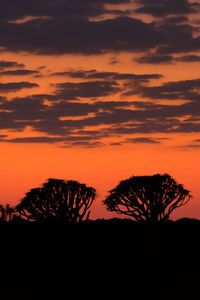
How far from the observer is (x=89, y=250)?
2191 cm

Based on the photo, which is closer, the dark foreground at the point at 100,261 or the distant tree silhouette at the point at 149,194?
the dark foreground at the point at 100,261

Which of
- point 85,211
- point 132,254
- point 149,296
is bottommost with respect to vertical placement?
point 149,296

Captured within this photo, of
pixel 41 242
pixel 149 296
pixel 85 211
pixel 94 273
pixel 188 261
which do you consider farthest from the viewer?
pixel 85 211

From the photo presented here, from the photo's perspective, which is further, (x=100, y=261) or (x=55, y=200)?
(x=55, y=200)

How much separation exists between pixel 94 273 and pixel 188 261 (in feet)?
12.2

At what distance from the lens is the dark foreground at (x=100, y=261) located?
17.7m

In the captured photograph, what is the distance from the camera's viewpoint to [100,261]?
20547mm

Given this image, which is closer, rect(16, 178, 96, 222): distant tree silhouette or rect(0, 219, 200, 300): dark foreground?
rect(0, 219, 200, 300): dark foreground

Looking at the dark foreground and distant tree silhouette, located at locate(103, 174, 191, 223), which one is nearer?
the dark foreground

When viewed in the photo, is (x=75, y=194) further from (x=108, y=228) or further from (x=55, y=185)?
(x=108, y=228)

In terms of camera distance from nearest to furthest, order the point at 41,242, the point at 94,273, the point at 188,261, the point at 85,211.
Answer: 1. the point at 94,273
2. the point at 188,261
3. the point at 41,242
4. the point at 85,211

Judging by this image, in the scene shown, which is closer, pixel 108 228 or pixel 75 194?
pixel 108 228

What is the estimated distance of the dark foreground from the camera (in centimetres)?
1766

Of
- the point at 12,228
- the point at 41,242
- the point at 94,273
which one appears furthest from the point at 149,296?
the point at 12,228
